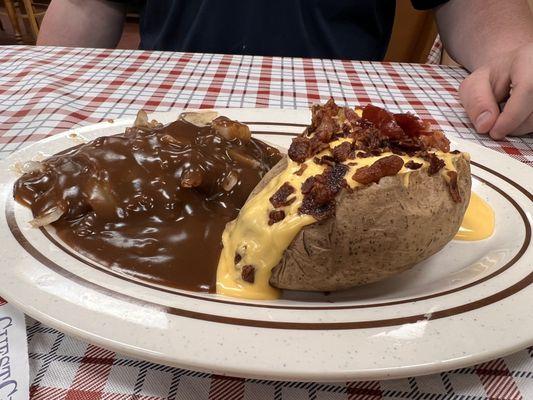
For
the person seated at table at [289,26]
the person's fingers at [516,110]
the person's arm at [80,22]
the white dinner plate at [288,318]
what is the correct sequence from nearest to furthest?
the white dinner plate at [288,318], the person's fingers at [516,110], the person seated at table at [289,26], the person's arm at [80,22]

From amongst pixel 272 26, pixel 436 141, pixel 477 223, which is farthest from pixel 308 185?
pixel 272 26

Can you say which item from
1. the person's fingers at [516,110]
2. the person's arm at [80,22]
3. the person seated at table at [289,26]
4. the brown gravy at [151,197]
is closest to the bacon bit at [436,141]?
the brown gravy at [151,197]

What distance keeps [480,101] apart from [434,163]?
0.93 meters

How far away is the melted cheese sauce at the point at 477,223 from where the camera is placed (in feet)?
3.04

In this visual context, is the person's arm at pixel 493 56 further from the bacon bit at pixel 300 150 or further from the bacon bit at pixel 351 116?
the bacon bit at pixel 300 150

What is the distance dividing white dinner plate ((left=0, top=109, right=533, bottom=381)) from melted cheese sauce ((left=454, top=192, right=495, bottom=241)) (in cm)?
→ 11

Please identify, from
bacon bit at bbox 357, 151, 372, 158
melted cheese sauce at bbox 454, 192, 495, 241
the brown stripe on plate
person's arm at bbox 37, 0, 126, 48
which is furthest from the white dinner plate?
person's arm at bbox 37, 0, 126, 48

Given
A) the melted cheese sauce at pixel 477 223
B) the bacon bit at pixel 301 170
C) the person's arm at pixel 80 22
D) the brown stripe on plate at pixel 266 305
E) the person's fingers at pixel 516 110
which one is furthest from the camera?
the person's arm at pixel 80 22

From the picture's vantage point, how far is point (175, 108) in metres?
1.66

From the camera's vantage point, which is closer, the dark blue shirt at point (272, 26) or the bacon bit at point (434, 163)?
the bacon bit at point (434, 163)

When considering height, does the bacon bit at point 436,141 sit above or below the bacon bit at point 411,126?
below

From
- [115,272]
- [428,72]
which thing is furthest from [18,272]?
[428,72]

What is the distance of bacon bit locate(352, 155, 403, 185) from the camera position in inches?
28.3

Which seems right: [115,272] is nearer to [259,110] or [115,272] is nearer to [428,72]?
[259,110]
